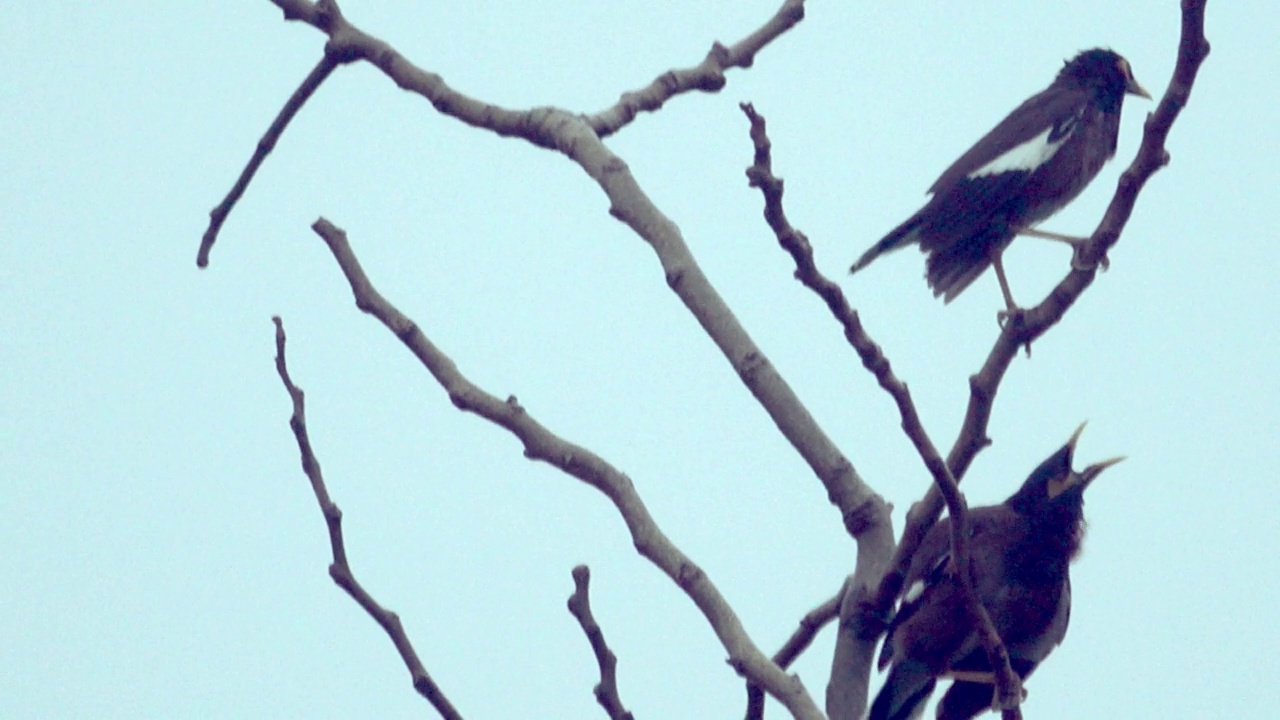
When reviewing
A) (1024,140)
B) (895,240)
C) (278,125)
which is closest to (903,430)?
(278,125)

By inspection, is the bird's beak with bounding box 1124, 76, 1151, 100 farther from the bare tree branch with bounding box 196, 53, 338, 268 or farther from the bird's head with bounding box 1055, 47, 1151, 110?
the bare tree branch with bounding box 196, 53, 338, 268

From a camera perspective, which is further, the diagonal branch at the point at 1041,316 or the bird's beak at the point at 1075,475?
the bird's beak at the point at 1075,475

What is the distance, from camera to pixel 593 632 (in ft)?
6.91

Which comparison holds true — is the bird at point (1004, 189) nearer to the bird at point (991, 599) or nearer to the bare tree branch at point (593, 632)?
the bird at point (991, 599)

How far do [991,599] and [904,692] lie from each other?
1.61 feet

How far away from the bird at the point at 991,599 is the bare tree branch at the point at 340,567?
1336 mm

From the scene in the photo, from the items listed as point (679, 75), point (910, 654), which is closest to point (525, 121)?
point (679, 75)

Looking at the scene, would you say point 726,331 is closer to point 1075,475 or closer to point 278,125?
point 278,125

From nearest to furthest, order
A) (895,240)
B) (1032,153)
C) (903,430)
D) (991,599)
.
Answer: (903,430)
(991,599)
(895,240)
(1032,153)

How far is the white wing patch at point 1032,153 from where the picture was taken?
5680 millimetres

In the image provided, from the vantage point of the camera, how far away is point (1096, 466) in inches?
180

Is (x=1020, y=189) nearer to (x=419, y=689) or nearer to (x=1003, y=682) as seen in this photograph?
(x=1003, y=682)

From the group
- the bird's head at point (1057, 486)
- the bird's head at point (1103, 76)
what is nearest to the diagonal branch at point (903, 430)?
the bird's head at point (1057, 486)

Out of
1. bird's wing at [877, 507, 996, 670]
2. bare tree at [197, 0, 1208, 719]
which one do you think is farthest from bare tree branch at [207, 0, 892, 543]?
bird's wing at [877, 507, 996, 670]
